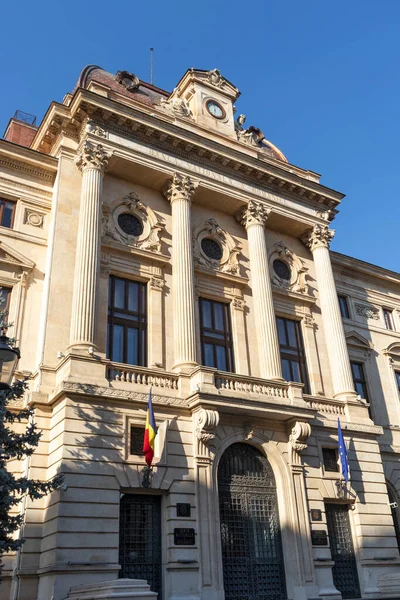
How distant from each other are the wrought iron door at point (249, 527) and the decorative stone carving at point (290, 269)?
30.9ft

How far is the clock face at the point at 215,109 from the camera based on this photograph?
3048 centimetres

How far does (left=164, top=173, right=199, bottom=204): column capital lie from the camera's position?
26000 millimetres

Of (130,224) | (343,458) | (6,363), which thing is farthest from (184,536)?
(130,224)

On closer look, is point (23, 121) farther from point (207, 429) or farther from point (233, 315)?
point (207, 429)

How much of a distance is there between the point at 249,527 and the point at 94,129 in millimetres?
16666

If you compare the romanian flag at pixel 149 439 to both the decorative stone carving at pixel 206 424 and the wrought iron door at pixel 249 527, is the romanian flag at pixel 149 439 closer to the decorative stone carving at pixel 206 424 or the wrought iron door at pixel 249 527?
the decorative stone carving at pixel 206 424

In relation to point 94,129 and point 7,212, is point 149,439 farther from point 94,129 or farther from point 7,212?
point 94,129

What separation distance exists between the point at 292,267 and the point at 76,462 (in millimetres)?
15904

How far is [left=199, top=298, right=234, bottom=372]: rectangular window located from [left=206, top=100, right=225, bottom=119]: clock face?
10.5 m

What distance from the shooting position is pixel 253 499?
21.3 meters

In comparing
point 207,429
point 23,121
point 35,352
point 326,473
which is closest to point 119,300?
point 35,352

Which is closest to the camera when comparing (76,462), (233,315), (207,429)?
(76,462)

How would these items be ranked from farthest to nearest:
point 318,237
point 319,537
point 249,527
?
1. point 318,237
2. point 319,537
3. point 249,527

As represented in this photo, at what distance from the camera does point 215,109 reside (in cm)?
3078
